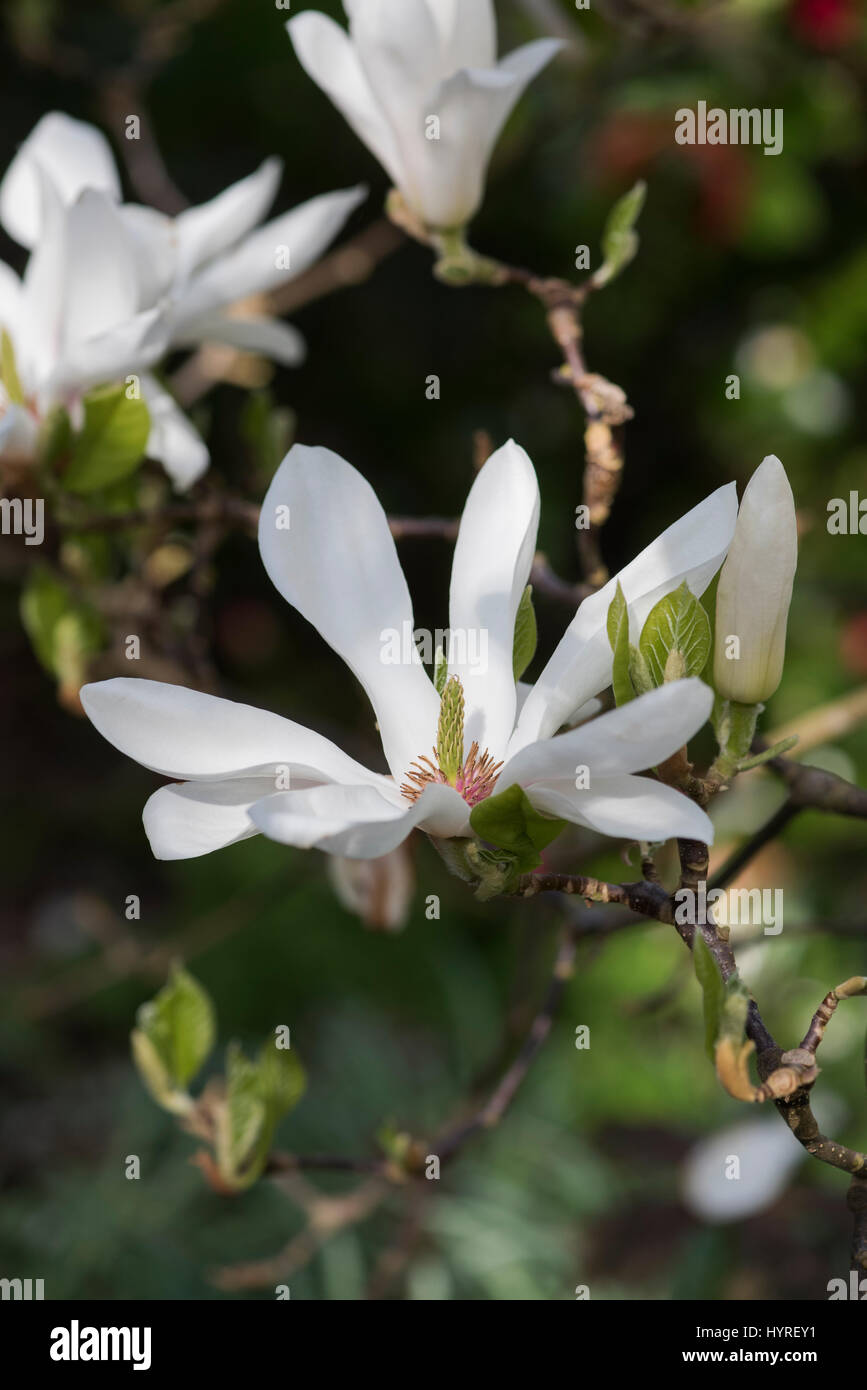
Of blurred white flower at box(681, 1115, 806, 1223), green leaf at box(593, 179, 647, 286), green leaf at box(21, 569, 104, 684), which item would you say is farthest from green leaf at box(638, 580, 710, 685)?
blurred white flower at box(681, 1115, 806, 1223)

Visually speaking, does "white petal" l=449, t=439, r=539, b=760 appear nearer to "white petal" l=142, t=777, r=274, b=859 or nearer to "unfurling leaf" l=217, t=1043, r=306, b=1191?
"white petal" l=142, t=777, r=274, b=859

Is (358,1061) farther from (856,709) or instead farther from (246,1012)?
(856,709)

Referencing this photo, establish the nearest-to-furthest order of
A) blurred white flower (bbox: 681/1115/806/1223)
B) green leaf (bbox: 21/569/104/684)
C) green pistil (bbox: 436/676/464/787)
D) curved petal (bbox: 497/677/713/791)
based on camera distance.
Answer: curved petal (bbox: 497/677/713/791) → green pistil (bbox: 436/676/464/787) → green leaf (bbox: 21/569/104/684) → blurred white flower (bbox: 681/1115/806/1223)

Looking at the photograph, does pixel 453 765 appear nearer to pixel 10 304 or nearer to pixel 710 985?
pixel 710 985

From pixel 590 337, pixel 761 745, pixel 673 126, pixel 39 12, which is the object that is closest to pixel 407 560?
pixel 590 337
